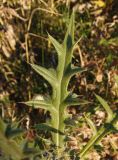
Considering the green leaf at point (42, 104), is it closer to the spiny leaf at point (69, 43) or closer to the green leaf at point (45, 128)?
the green leaf at point (45, 128)

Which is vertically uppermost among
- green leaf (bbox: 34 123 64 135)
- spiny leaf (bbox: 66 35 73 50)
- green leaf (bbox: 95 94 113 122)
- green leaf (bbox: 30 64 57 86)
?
spiny leaf (bbox: 66 35 73 50)

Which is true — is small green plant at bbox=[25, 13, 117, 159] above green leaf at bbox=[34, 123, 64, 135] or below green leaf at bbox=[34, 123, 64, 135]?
above

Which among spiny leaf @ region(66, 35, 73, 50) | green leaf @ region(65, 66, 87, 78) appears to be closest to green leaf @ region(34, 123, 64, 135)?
green leaf @ region(65, 66, 87, 78)

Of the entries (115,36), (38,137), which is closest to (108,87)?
(115,36)

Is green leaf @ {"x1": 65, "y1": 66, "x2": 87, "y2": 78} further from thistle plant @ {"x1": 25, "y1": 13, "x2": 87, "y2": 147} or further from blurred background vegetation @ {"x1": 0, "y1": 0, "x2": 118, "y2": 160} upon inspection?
blurred background vegetation @ {"x1": 0, "y1": 0, "x2": 118, "y2": 160}

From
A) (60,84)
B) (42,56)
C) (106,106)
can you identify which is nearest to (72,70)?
(60,84)

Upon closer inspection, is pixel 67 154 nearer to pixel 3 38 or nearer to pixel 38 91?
pixel 38 91

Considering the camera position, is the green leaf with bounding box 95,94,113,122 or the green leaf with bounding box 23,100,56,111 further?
the green leaf with bounding box 95,94,113,122

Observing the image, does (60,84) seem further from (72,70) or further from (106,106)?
(106,106)
